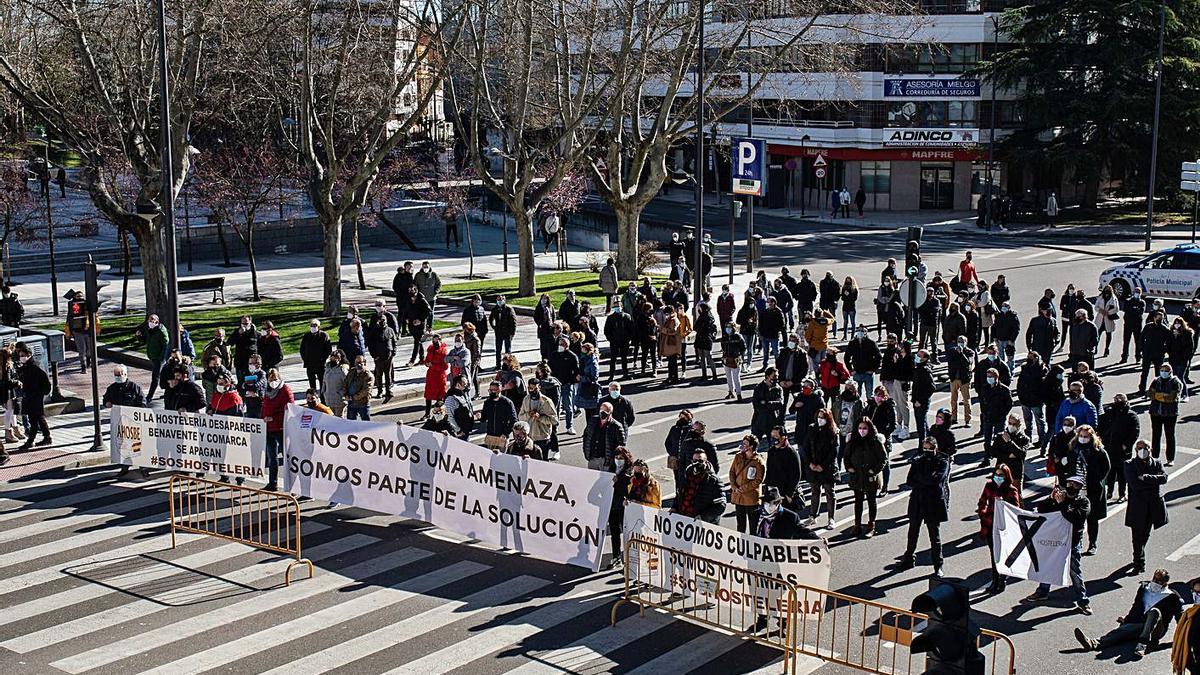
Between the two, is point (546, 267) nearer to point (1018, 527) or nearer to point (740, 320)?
point (740, 320)

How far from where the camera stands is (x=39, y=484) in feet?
63.3

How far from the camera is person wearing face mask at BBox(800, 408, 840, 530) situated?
55.1 ft

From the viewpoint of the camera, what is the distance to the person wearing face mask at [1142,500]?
14.9 meters

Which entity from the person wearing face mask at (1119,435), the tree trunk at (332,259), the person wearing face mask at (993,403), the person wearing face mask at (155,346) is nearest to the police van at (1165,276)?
the person wearing face mask at (993,403)

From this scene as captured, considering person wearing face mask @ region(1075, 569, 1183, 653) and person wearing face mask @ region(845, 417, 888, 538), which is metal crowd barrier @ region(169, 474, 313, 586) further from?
person wearing face mask @ region(1075, 569, 1183, 653)

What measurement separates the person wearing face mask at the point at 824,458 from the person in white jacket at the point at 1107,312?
12825mm

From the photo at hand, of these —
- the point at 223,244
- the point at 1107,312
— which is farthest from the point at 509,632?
the point at 223,244

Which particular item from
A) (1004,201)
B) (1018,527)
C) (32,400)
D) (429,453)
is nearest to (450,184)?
(1004,201)

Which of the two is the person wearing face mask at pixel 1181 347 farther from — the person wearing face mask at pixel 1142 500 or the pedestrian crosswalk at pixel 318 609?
the pedestrian crosswalk at pixel 318 609

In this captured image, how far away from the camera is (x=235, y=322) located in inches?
1281

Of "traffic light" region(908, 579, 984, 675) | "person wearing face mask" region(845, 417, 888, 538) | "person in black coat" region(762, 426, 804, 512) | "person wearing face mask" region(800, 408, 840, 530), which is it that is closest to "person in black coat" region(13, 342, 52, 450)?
"person in black coat" region(762, 426, 804, 512)

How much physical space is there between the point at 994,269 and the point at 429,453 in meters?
29.4

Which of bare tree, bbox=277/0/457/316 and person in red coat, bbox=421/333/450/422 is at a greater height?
bare tree, bbox=277/0/457/316

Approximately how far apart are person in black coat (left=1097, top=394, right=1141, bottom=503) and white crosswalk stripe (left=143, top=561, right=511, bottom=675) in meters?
7.32
